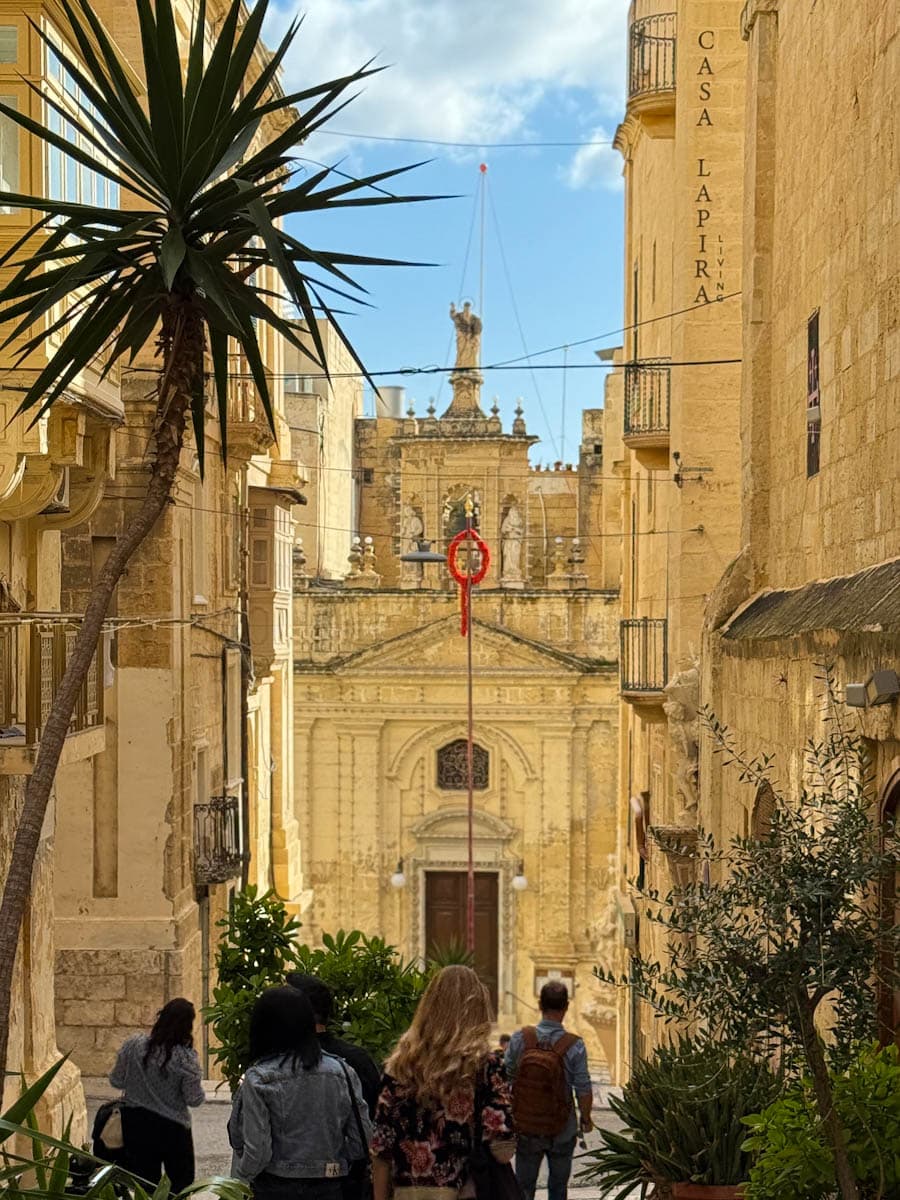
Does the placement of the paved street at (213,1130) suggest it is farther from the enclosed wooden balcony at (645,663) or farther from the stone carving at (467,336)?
the stone carving at (467,336)

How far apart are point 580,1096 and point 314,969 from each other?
1880 millimetres

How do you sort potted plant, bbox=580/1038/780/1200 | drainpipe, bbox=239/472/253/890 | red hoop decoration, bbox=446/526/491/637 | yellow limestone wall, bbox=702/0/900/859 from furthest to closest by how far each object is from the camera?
1. red hoop decoration, bbox=446/526/491/637
2. drainpipe, bbox=239/472/253/890
3. yellow limestone wall, bbox=702/0/900/859
4. potted plant, bbox=580/1038/780/1200

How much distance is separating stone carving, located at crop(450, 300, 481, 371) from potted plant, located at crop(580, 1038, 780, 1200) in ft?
108

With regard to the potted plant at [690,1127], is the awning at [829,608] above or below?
above

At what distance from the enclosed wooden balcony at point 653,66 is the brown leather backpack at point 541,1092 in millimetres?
12274

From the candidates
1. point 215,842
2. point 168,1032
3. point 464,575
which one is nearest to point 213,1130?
point 168,1032

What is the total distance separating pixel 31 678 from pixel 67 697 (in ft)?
8.88

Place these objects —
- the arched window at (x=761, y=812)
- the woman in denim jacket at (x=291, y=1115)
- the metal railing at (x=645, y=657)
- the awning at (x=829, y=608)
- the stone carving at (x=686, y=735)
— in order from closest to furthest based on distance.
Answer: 1. the woman in denim jacket at (x=291, y=1115)
2. the awning at (x=829, y=608)
3. the arched window at (x=761, y=812)
4. the stone carving at (x=686, y=735)
5. the metal railing at (x=645, y=657)

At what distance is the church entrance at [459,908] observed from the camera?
34094 mm

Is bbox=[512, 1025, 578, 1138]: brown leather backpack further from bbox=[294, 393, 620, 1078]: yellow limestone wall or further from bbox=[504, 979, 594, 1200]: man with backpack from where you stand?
bbox=[294, 393, 620, 1078]: yellow limestone wall

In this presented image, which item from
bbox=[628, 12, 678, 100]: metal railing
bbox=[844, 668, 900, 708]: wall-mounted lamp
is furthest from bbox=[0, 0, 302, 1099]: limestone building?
bbox=[628, 12, 678, 100]: metal railing

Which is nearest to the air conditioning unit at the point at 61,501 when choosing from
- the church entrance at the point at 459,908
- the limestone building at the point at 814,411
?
the limestone building at the point at 814,411

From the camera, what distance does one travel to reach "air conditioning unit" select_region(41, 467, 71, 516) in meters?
10.9

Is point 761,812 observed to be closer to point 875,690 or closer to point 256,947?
point 256,947
